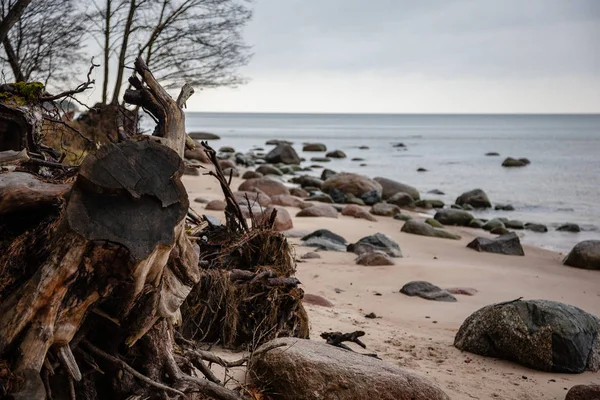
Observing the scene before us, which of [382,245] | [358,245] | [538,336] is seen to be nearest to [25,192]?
[538,336]

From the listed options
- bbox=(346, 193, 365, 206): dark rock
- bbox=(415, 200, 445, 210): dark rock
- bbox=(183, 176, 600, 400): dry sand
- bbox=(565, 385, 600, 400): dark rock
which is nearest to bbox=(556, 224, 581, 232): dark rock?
bbox=(183, 176, 600, 400): dry sand

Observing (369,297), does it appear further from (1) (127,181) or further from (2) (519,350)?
(1) (127,181)

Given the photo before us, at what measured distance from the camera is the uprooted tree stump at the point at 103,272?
2.55 meters

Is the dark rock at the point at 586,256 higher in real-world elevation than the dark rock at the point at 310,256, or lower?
lower

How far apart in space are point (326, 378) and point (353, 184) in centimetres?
1785

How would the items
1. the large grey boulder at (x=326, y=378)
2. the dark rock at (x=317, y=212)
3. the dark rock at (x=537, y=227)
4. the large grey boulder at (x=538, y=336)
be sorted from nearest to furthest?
the large grey boulder at (x=326, y=378)
the large grey boulder at (x=538, y=336)
the dark rock at (x=317, y=212)
the dark rock at (x=537, y=227)

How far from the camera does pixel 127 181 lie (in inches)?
100

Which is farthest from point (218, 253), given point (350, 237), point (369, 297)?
point (350, 237)

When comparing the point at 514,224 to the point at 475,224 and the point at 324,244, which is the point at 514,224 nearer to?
the point at 475,224

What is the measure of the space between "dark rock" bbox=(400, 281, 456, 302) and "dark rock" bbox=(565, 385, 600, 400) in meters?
3.49

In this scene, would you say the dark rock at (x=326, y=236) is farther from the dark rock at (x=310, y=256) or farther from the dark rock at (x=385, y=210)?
the dark rock at (x=385, y=210)

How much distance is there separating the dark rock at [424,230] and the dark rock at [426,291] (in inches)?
219

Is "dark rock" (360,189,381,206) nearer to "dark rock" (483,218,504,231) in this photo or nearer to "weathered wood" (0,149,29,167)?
"dark rock" (483,218,504,231)

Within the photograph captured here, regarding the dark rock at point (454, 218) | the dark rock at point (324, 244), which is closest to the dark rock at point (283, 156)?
the dark rock at point (454, 218)
